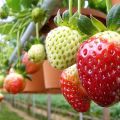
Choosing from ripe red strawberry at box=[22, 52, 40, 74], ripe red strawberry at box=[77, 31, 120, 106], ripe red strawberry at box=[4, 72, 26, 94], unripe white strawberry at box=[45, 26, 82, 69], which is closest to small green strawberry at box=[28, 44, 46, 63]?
ripe red strawberry at box=[4, 72, 26, 94]

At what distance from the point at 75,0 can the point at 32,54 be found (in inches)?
10.0

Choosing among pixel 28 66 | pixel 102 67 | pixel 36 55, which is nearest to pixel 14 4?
pixel 28 66

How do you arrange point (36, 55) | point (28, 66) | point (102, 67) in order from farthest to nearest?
point (28, 66)
point (36, 55)
point (102, 67)

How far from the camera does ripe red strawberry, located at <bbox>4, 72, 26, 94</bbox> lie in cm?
101

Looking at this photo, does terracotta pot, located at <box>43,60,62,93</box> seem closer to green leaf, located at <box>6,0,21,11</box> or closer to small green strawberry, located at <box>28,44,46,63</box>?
small green strawberry, located at <box>28,44,46,63</box>

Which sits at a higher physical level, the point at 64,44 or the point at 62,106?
the point at 64,44

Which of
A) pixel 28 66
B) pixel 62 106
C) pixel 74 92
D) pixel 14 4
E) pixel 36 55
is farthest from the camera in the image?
pixel 62 106

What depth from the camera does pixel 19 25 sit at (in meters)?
1.17

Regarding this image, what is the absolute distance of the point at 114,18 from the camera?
38 centimetres

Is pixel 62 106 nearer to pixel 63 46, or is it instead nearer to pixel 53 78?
pixel 53 78

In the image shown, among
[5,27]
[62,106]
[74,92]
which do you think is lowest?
[62,106]

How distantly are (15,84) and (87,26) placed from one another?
64 centimetres

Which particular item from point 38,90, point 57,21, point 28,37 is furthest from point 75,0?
point 57,21

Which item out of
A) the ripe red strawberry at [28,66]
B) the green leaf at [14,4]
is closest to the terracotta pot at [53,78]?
the ripe red strawberry at [28,66]
